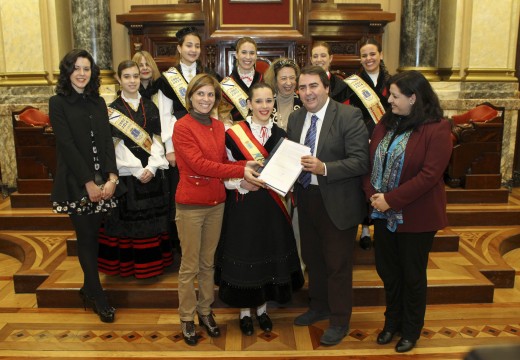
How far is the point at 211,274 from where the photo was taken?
3.08m

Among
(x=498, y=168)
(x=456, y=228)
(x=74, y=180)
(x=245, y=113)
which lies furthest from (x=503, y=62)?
(x=74, y=180)

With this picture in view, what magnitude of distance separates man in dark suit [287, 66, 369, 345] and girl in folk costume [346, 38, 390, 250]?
30.5 inches

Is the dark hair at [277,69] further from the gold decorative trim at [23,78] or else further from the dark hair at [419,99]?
the gold decorative trim at [23,78]

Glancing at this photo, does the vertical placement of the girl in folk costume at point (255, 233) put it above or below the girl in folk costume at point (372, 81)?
below

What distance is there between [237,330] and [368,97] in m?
1.82

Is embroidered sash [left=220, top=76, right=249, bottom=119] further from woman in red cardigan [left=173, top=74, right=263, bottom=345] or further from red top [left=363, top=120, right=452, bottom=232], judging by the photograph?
red top [left=363, top=120, right=452, bottom=232]

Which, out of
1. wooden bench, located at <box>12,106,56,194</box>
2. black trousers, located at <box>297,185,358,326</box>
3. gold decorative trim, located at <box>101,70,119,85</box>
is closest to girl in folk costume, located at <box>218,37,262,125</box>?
black trousers, located at <box>297,185,358,326</box>

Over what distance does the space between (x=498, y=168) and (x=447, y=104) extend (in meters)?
1.07

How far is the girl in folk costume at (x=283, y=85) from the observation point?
326 centimetres

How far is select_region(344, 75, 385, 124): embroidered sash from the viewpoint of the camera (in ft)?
11.9

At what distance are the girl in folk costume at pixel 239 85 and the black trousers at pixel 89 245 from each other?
1068 millimetres

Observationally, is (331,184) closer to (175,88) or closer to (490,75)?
(175,88)

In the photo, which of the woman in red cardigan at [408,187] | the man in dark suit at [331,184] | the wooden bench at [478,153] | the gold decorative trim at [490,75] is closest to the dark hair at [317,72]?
the man in dark suit at [331,184]

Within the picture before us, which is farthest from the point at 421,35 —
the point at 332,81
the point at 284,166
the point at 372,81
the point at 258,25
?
the point at 284,166
